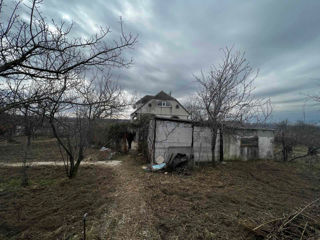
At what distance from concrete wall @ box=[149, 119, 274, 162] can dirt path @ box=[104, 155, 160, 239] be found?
9.44 feet

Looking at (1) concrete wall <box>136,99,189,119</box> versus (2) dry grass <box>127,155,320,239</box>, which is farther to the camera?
(1) concrete wall <box>136,99,189,119</box>

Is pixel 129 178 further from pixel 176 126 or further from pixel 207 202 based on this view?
pixel 176 126

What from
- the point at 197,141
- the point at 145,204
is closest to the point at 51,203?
the point at 145,204

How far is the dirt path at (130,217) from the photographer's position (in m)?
2.27

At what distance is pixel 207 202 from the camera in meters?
3.35

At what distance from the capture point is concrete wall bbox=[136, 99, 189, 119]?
21.5 metres

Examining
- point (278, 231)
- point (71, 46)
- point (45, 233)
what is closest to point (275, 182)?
point (278, 231)

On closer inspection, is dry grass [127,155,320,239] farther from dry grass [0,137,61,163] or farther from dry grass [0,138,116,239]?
dry grass [0,137,61,163]

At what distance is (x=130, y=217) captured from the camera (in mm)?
2723

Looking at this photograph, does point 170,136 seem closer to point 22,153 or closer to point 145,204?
point 145,204

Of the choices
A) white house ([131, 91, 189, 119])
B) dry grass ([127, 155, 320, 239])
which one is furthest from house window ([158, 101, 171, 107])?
dry grass ([127, 155, 320, 239])

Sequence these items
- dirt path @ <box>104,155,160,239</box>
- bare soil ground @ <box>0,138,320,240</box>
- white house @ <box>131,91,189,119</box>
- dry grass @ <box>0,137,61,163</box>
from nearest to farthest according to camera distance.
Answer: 1. dirt path @ <box>104,155,160,239</box>
2. bare soil ground @ <box>0,138,320,240</box>
3. dry grass @ <box>0,137,61,163</box>
4. white house @ <box>131,91,189,119</box>

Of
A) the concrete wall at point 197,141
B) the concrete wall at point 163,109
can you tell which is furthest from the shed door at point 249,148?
the concrete wall at point 163,109

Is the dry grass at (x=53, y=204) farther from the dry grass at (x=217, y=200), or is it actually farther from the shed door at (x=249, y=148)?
the shed door at (x=249, y=148)
